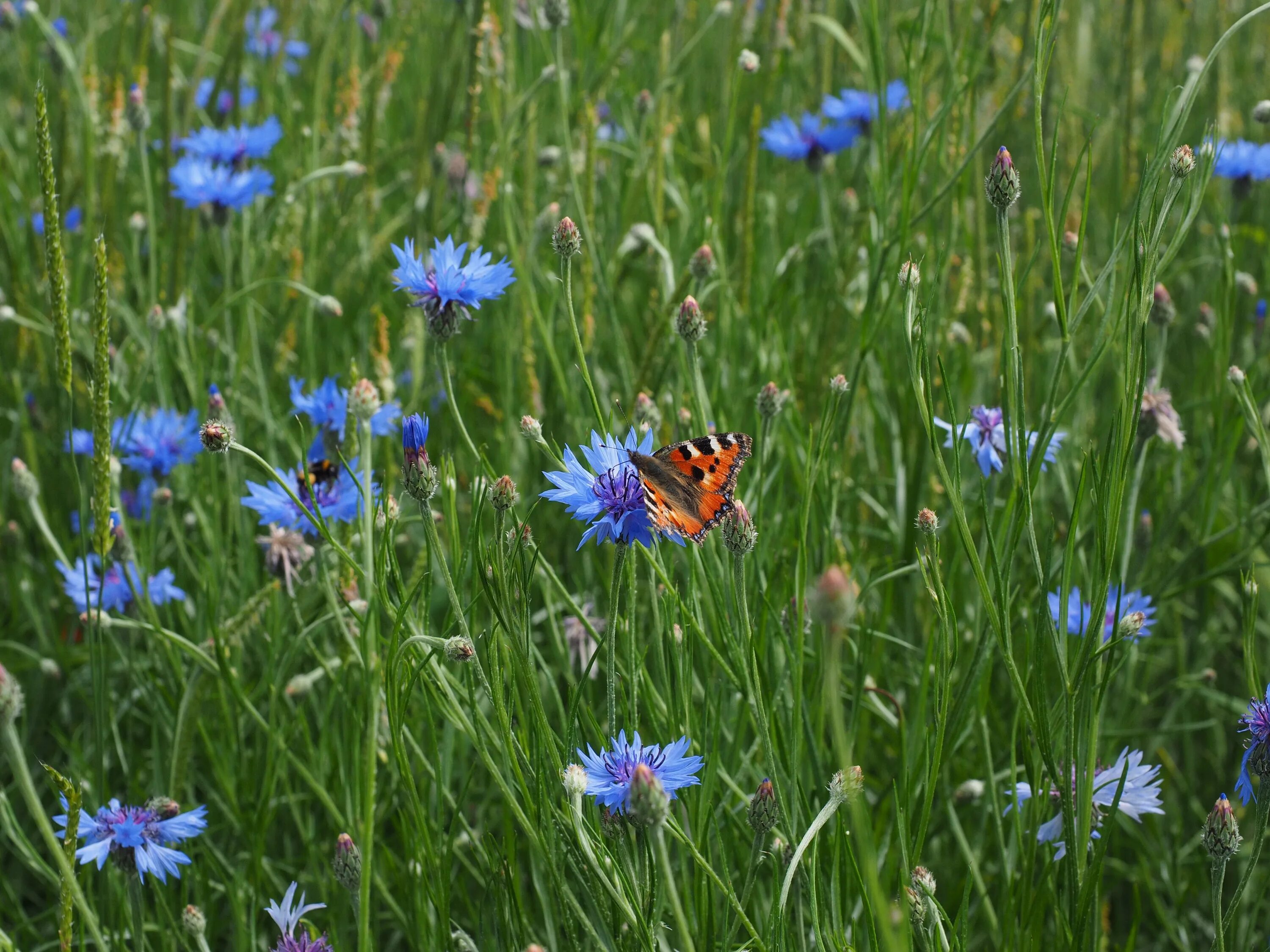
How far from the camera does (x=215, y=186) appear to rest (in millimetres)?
2045

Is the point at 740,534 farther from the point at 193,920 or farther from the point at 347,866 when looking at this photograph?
the point at 193,920

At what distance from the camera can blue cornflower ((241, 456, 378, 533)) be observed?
1.34 m

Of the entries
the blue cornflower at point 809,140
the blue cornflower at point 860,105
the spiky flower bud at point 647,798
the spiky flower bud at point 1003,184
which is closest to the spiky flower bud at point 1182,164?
the spiky flower bud at point 1003,184

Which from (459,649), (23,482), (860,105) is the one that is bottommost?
(459,649)

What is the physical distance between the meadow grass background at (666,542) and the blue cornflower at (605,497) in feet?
0.12

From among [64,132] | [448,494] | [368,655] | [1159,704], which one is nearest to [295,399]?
[448,494]

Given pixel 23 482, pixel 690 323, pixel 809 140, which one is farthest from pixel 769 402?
pixel 809 140

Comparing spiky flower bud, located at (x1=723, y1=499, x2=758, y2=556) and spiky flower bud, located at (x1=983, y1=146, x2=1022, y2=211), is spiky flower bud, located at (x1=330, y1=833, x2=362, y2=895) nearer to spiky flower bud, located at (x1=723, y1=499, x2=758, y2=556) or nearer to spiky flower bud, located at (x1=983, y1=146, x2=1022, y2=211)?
spiky flower bud, located at (x1=723, y1=499, x2=758, y2=556)

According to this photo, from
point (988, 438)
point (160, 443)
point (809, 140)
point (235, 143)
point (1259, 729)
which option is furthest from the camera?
point (809, 140)

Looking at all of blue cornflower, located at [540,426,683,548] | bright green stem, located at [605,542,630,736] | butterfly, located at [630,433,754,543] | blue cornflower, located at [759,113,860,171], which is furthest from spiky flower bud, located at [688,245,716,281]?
blue cornflower, located at [759,113,860,171]

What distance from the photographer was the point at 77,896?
39.5 inches

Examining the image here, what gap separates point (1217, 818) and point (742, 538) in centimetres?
46

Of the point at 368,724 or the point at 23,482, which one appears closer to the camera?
the point at 368,724

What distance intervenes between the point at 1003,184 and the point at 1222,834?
61 centimetres
